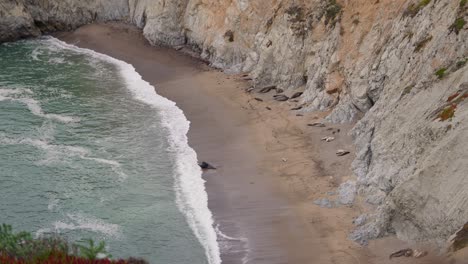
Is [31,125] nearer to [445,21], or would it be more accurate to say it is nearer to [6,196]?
[6,196]

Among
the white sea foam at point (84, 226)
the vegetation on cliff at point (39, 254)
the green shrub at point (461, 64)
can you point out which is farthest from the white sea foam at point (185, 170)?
the green shrub at point (461, 64)

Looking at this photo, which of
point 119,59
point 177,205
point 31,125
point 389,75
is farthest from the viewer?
point 119,59

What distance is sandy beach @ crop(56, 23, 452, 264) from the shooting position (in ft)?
113

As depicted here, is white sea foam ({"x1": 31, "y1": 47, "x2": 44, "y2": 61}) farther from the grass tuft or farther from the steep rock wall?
the grass tuft

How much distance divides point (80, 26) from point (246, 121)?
37780 millimetres

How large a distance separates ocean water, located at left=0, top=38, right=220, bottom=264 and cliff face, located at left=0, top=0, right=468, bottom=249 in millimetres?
9025

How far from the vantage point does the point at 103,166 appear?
148 feet

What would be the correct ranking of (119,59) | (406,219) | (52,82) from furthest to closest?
(119,59) → (52,82) → (406,219)

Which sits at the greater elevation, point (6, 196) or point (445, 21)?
point (445, 21)

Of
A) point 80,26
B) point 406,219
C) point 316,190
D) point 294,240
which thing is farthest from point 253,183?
point 80,26

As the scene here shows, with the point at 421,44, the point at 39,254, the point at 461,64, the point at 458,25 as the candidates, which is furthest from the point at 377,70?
the point at 39,254

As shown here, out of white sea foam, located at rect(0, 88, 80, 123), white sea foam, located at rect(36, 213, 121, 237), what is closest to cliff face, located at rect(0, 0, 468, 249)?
white sea foam, located at rect(36, 213, 121, 237)

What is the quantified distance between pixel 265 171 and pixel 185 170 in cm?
527

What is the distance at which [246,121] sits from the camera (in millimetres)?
51281
